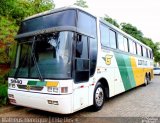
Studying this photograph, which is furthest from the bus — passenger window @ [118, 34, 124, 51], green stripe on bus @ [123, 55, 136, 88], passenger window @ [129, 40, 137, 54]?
passenger window @ [129, 40, 137, 54]

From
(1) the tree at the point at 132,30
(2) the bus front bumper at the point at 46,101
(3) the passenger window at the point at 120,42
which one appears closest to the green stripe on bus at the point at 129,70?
(3) the passenger window at the point at 120,42

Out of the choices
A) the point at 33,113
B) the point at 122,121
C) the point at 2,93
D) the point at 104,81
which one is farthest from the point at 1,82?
the point at 122,121

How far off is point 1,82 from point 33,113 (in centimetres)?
305

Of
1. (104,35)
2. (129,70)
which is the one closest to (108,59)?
(104,35)

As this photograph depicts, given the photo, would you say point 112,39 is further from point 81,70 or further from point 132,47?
point 132,47

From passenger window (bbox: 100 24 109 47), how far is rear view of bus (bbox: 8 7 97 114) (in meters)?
0.88

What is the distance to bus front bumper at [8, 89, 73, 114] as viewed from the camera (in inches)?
207

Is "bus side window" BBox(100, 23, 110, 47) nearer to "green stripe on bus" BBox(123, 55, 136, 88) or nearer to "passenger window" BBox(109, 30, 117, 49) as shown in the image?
"passenger window" BBox(109, 30, 117, 49)

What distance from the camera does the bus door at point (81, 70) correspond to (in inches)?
222

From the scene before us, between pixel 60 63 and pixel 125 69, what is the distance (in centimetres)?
515

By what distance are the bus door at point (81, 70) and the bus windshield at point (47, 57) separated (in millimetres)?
→ 284

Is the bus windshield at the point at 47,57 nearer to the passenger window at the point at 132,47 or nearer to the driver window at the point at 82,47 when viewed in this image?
the driver window at the point at 82,47

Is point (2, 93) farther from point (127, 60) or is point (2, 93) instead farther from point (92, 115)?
point (127, 60)

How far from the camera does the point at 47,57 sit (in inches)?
227
